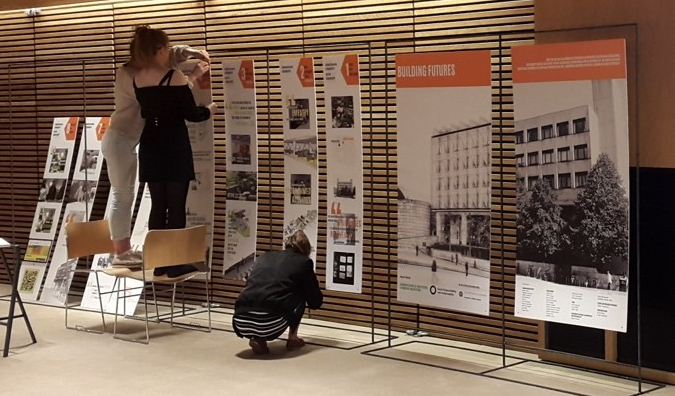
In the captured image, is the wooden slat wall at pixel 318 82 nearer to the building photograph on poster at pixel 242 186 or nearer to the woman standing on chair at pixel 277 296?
the building photograph on poster at pixel 242 186

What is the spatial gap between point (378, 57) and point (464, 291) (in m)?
2.32

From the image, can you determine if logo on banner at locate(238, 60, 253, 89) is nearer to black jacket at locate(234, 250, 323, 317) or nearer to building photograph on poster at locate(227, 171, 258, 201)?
building photograph on poster at locate(227, 171, 258, 201)

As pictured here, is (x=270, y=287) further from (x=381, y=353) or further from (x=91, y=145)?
(x=91, y=145)

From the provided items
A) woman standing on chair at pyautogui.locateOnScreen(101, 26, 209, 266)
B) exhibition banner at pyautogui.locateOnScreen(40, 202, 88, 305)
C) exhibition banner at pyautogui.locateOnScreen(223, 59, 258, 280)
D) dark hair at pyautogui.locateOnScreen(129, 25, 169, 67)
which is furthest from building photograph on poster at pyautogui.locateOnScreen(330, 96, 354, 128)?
exhibition banner at pyautogui.locateOnScreen(40, 202, 88, 305)

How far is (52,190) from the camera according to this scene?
1095 cm

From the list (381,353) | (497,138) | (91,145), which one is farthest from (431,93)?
(91,145)

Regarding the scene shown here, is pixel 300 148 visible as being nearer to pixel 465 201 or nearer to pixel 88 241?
pixel 465 201

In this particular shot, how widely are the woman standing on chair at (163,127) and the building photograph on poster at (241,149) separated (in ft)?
1.07

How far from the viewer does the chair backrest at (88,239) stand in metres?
9.42

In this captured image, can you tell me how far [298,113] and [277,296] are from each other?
1.47m

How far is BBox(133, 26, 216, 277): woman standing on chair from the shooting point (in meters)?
8.85

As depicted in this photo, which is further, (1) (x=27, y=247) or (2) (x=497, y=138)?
(1) (x=27, y=247)

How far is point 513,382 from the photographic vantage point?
7.20 meters

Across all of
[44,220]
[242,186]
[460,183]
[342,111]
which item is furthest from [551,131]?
[44,220]
